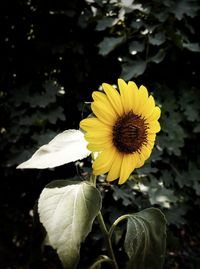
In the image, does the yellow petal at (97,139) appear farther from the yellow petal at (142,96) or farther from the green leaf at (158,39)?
the green leaf at (158,39)

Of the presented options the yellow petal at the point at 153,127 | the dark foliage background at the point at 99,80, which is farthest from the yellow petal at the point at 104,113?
the dark foliage background at the point at 99,80

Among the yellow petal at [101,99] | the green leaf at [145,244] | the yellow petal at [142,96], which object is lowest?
the green leaf at [145,244]

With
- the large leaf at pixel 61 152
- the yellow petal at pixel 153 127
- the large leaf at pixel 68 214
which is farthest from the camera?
the yellow petal at pixel 153 127

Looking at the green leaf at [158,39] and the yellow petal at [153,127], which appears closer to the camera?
the yellow petal at [153,127]

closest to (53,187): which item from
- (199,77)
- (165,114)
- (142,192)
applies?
(142,192)

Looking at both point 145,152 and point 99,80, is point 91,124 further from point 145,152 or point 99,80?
point 99,80

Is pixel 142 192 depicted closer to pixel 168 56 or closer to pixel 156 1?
pixel 168 56

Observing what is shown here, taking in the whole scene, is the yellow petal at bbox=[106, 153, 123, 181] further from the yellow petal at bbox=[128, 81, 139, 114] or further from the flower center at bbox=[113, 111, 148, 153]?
the yellow petal at bbox=[128, 81, 139, 114]
